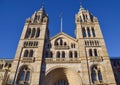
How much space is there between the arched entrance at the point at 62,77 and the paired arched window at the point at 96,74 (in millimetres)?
2654

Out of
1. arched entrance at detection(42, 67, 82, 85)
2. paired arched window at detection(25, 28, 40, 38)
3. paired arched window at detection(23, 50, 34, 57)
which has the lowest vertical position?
arched entrance at detection(42, 67, 82, 85)

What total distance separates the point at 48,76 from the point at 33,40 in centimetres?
919

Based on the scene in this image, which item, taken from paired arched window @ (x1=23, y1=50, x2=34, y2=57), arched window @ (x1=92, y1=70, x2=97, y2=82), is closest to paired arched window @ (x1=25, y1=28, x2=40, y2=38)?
paired arched window @ (x1=23, y1=50, x2=34, y2=57)

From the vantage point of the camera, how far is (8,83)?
1009 inches

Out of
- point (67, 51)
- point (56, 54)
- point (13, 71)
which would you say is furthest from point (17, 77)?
point (67, 51)

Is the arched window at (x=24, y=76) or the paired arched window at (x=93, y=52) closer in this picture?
the arched window at (x=24, y=76)

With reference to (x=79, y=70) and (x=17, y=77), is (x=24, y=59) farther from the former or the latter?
(x=79, y=70)

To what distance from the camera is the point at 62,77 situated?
2958 centimetres

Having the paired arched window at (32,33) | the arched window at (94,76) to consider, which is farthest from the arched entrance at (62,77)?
the paired arched window at (32,33)

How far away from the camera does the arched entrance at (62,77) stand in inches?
1095

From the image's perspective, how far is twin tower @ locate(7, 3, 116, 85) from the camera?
2692 centimetres

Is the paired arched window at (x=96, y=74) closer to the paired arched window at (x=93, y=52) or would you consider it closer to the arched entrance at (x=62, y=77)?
the arched entrance at (x=62, y=77)

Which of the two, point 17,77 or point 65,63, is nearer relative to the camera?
point 17,77

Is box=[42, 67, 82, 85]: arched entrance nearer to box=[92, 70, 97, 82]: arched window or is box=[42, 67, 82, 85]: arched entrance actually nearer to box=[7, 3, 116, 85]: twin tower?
box=[7, 3, 116, 85]: twin tower
